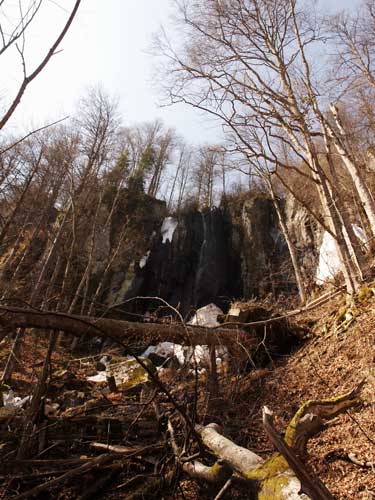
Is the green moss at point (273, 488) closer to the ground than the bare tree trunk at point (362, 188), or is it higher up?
closer to the ground

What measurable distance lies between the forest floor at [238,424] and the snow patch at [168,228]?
15.1 metres

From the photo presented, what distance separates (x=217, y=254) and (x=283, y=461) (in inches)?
712

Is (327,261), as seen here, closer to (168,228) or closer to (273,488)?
(273,488)

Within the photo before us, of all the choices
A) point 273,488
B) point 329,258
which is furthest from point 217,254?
point 273,488

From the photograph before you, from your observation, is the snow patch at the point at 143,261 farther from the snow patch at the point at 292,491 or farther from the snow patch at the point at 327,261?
the snow patch at the point at 292,491

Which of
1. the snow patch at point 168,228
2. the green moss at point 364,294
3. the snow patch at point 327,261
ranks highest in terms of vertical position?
the snow patch at point 168,228

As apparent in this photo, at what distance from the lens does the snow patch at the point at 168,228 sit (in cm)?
2155

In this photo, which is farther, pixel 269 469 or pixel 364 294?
pixel 364 294

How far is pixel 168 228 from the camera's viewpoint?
2230cm

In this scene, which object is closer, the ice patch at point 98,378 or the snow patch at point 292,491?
the snow patch at point 292,491

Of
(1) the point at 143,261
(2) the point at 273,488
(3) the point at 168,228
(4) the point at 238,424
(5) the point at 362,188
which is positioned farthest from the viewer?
(3) the point at 168,228

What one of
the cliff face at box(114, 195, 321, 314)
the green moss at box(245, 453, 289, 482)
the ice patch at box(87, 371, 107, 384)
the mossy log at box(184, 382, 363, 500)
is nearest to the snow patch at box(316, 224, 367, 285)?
the cliff face at box(114, 195, 321, 314)

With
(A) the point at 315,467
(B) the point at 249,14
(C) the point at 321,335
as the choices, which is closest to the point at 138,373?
(C) the point at 321,335

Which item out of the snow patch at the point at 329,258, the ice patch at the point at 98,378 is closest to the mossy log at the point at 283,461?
the ice patch at the point at 98,378
